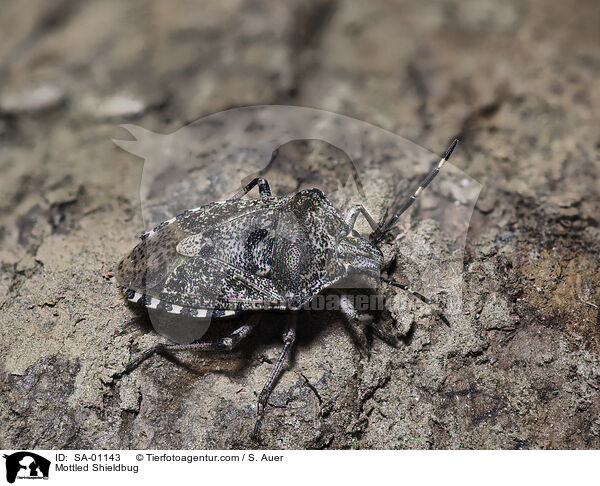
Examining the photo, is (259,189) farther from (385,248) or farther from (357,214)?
(385,248)

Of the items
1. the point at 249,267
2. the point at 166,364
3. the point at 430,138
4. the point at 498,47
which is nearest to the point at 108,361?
the point at 166,364

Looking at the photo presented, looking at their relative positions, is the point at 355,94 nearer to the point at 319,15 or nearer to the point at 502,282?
the point at 319,15

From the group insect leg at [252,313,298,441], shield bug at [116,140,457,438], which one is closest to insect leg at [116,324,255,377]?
shield bug at [116,140,457,438]

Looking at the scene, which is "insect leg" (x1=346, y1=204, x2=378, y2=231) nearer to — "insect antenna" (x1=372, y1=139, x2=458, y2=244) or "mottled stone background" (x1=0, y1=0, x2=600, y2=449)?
"insect antenna" (x1=372, y1=139, x2=458, y2=244)
